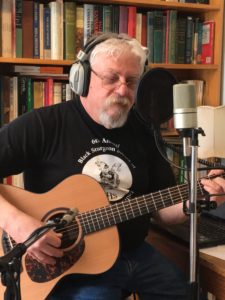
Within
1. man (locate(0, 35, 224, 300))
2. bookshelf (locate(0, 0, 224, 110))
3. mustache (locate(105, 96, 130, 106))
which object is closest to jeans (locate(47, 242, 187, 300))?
man (locate(0, 35, 224, 300))

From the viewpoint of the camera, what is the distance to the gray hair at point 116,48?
144cm

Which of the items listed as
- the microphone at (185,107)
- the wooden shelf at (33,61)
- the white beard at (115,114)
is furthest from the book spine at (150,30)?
the microphone at (185,107)

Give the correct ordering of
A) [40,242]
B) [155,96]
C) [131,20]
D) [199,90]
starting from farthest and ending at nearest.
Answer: [199,90], [131,20], [40,242], [155,96]

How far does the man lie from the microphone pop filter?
357 millimetres

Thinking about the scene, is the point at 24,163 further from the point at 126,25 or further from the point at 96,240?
the point at 126,25

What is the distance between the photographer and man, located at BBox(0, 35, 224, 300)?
1.40m

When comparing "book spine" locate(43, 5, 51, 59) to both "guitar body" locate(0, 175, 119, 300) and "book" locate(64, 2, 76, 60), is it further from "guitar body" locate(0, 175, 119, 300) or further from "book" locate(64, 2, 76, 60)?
"guitar body" locate(0, 175, 119, 300)

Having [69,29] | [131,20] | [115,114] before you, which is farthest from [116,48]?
[131,20]

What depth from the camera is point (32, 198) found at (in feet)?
4.47

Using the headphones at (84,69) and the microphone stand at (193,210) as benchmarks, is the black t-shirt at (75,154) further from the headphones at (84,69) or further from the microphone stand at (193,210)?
the microphone stand at (193,210)

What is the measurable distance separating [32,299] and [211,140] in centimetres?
103

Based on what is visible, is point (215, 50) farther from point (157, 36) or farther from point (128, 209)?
point (128, 209)

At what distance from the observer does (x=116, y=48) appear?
1.44 metres

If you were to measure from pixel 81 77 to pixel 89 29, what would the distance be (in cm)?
52
